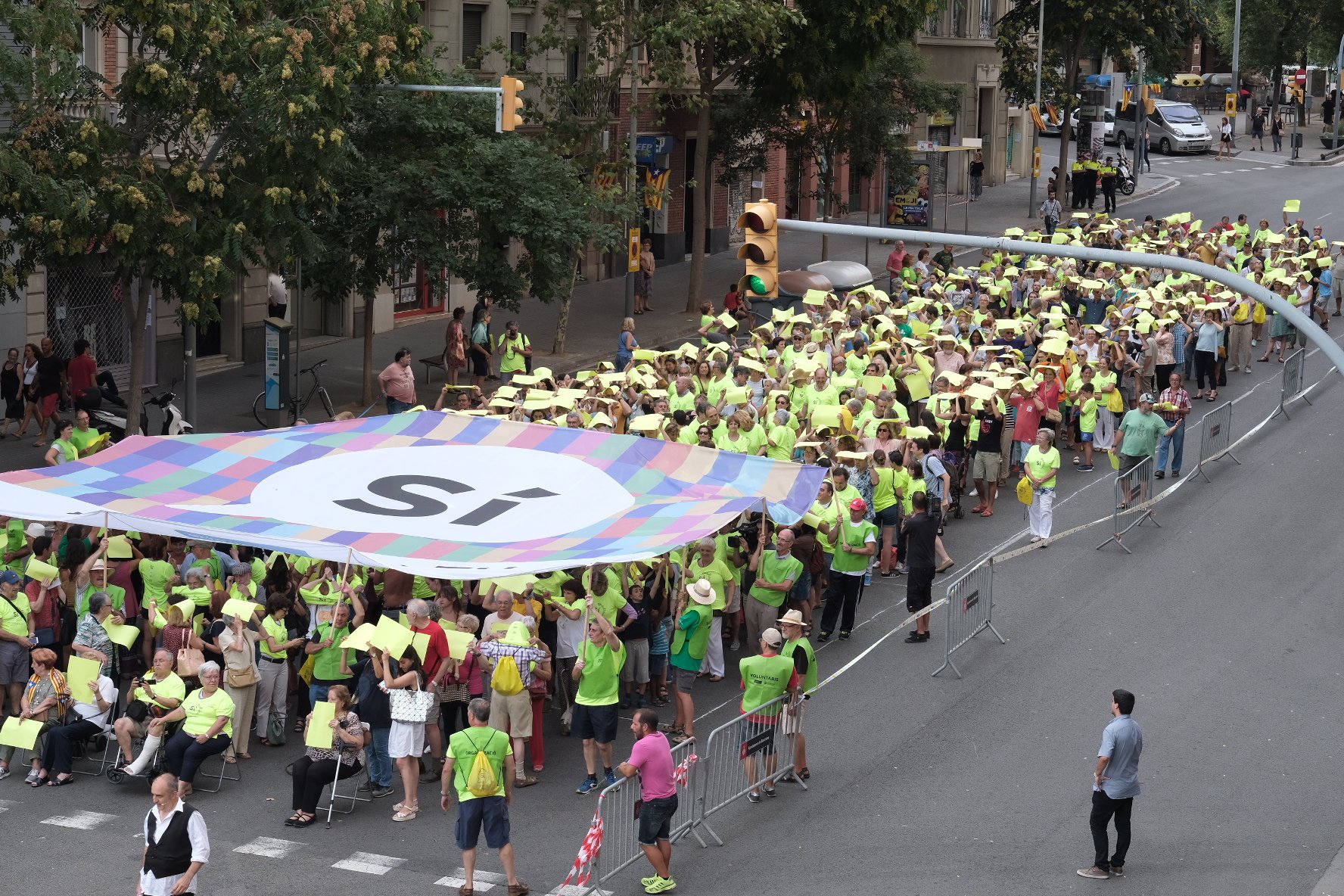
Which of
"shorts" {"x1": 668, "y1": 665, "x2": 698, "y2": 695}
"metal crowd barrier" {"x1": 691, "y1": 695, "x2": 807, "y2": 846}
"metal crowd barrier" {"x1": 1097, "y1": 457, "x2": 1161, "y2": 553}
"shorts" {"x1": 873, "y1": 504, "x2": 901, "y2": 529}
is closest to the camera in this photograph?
"metal crowd barrier" {"x1": 691, "y1": 695, "x2": 807, "y2": 846}

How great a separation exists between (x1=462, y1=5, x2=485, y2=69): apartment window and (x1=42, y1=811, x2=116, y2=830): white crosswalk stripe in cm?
2649

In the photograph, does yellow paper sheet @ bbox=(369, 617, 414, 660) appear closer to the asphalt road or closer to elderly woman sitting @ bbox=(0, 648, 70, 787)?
the asphalt road

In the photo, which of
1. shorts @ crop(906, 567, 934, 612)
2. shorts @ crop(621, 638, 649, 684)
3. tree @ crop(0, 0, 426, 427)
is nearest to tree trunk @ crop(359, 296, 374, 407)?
tree @ crop(0, 0, 426, 427)

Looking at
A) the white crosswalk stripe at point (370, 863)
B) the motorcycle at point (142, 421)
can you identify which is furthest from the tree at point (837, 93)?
the white crosswalk stripe at point (370, 863)

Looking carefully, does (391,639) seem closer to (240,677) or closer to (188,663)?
(240,677)

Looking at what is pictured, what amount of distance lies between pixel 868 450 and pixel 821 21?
747 inches

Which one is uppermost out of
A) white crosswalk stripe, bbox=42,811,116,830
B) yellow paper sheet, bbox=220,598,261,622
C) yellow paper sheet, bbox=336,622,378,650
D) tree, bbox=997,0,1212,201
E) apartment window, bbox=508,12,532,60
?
tree, bbox=997,0,1212,201

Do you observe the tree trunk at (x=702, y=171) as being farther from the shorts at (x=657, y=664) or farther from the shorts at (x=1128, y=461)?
the shorts at (x=657, y=664)

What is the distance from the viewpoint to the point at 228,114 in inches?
932

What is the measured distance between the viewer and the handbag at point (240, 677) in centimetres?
1609

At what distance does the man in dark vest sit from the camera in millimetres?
12016

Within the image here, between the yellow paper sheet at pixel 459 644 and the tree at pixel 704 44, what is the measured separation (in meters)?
19.5

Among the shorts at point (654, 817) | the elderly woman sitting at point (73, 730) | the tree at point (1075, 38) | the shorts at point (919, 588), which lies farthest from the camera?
the tree at point (1075, 38)

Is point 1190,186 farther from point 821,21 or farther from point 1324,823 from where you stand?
point 1324,823
